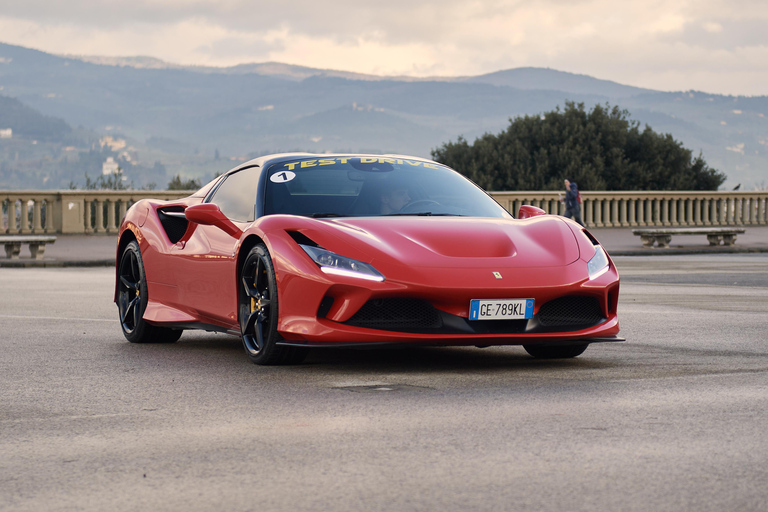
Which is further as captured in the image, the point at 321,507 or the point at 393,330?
the point at 393,330

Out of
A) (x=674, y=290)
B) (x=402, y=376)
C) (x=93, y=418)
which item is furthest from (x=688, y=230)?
(x=93, y=418)

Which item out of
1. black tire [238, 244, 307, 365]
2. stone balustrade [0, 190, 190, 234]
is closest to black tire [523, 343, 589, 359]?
black tire [238, 244, 307, 365]

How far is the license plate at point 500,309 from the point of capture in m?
6.98

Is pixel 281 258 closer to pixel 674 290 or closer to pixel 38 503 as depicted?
pixel 38 503

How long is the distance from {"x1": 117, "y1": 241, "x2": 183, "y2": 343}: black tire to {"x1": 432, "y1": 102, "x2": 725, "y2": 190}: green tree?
43.9m

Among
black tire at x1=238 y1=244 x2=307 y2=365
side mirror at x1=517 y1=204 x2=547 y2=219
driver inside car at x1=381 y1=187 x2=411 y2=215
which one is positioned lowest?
black tire at x1=238 y1=244 x2=307 y2=365

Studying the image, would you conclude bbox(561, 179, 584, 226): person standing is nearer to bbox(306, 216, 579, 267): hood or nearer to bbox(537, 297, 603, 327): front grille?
bbox(306, 216, 579, 267): hood

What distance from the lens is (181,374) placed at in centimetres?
745

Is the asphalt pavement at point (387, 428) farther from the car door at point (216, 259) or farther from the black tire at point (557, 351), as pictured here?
the car door at point (216, 259)

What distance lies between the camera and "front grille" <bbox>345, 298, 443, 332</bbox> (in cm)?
697

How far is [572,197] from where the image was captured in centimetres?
3425

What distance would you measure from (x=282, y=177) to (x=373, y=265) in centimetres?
161

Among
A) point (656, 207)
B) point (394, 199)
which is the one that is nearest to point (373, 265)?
point (394, 199)

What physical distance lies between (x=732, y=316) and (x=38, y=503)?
829 centimetres
